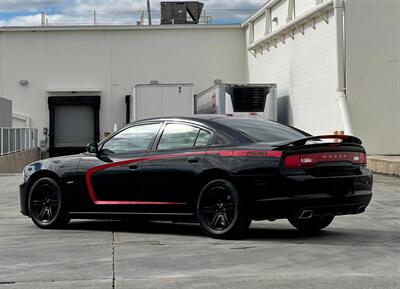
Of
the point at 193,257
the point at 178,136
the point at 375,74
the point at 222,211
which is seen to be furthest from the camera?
the point at 375,74

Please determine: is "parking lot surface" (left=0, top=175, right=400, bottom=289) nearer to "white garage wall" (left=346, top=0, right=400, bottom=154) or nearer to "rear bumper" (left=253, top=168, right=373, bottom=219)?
"rear bumper" (left=253, top=168, right=373, bottom=219)

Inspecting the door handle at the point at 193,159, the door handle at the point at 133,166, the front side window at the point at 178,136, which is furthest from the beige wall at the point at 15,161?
the door handle at the point at 193,159

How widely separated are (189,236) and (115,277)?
243 centimetres

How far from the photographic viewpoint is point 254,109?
27109 mm

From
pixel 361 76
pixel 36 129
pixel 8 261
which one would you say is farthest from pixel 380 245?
pixel 36 129

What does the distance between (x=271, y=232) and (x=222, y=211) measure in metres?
1.15

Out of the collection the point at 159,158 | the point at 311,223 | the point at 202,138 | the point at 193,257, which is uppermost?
the point at 202,138

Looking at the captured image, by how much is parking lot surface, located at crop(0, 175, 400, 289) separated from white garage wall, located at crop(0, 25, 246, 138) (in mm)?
29139

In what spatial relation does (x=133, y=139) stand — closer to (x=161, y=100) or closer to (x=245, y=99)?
(x=245, y=99)

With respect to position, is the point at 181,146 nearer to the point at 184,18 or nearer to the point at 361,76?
the point at 361,76

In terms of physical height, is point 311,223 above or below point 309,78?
below

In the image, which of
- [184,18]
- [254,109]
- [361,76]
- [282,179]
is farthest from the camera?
[184,18]

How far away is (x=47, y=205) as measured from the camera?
9.59 meters

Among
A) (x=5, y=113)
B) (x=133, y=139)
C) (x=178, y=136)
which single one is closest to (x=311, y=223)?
(x=178, y=136)
